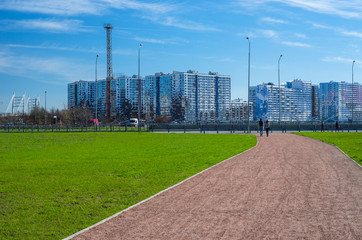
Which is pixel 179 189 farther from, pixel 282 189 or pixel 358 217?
pixel 358 217

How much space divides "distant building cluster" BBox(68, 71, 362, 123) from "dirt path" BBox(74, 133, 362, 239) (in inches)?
5923

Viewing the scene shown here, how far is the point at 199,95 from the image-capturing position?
17012 centimetres

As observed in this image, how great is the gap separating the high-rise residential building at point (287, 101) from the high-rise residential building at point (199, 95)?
53.4ft

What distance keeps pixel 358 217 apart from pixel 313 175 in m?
5.21

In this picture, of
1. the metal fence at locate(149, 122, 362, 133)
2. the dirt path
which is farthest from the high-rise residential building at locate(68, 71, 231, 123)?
the dirt path

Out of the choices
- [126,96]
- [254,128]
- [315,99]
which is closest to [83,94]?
[126,96]

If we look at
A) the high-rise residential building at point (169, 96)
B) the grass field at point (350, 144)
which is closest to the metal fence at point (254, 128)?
the grass field at point (350, 144)

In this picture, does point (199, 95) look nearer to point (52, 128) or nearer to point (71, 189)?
point (52, 128)

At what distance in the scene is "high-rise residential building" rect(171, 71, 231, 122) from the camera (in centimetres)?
16462

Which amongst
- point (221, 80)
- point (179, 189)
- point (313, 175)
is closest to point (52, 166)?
point (179, 189)

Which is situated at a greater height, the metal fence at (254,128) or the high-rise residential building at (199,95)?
the high-rise residential building at (199,95)

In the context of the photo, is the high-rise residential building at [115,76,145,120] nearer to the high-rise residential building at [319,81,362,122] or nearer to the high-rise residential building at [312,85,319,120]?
the high-rise residential building at [319,81,362,122]

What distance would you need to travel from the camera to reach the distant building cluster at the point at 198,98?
16662 cm

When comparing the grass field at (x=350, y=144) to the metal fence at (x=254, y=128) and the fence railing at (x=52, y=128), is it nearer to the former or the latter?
the metal fence at (x=254, y=128)
